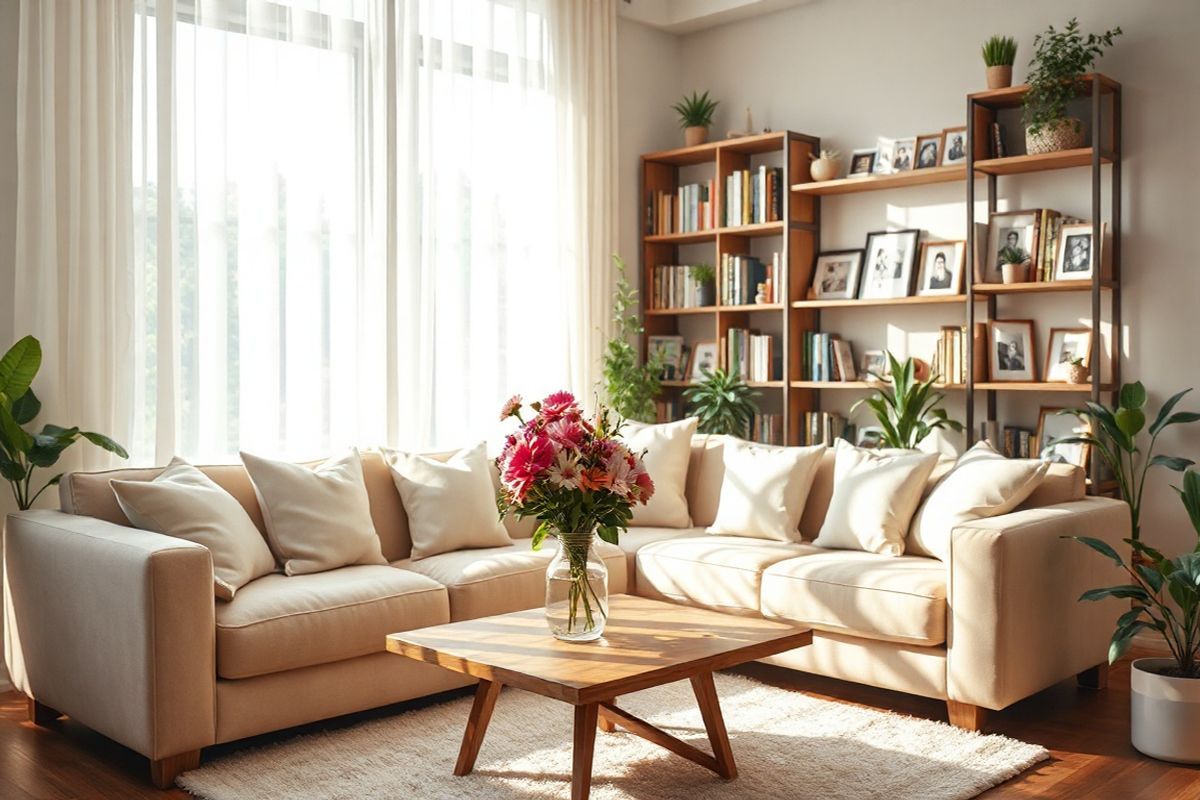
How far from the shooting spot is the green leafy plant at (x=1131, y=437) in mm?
4434

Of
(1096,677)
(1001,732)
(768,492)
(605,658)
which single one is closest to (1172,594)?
(1001,732)

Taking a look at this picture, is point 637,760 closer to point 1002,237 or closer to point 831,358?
point 831,358

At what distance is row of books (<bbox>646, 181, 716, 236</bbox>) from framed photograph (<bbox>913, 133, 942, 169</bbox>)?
1.09 metres

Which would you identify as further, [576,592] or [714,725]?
[714,725]

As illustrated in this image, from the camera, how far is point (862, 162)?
18.5 ft

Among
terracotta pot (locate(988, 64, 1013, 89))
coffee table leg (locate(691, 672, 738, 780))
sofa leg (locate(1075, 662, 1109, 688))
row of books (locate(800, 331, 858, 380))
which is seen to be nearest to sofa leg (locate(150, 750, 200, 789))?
coffee table leg (locate(691, 672, 738, 780))

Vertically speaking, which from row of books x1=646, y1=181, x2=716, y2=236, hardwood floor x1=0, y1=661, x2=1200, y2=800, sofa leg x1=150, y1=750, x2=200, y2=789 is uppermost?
row of books x1=646, y1=181, x2=716, y2=236

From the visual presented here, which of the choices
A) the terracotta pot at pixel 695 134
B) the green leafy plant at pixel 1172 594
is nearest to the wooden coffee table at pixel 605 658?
the green leafy plant at pixel 1172 594

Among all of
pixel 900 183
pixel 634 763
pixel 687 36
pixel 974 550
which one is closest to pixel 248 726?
pixel 634 763

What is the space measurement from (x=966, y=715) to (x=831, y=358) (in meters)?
2.38

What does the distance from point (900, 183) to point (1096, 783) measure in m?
3.05

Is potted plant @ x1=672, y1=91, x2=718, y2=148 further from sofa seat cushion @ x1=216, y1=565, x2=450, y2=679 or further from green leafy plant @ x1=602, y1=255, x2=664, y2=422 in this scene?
sofa seat cushion @ x1=216, y1=565, x2=450, y2=679

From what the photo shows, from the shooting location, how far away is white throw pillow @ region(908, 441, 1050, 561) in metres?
3.95

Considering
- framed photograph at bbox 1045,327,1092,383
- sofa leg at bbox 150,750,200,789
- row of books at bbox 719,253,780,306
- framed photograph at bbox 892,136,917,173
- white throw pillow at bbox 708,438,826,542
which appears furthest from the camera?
row of books at bbox 719,253,780,306
